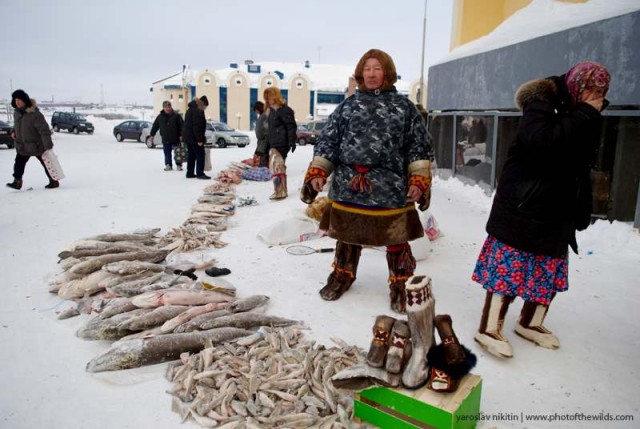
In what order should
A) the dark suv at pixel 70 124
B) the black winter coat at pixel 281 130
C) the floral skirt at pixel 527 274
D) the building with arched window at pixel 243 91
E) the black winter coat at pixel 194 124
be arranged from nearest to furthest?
the floral skirt at pixel 527 274
the black winter coat at pixel 281 130
the black winter coat at pixel 194 124
the dark suv at pixel 70 124
the building with arched window at pixel 243 91

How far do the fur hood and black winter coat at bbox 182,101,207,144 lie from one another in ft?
26.9

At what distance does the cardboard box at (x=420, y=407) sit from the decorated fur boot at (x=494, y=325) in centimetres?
68

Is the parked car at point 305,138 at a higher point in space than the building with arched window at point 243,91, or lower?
lower

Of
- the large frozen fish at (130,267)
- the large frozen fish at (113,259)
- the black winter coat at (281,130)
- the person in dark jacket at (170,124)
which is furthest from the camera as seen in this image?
the person in dark jacket at (170,124)

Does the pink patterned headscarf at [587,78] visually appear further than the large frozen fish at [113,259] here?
No

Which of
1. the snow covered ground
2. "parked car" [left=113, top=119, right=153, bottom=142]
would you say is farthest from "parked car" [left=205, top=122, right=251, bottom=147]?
the snow covered ground

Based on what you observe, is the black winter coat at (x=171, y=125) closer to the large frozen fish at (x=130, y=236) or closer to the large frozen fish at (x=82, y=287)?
the large frozen fish at (x=130, y=236)

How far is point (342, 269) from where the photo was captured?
3885 millimetres

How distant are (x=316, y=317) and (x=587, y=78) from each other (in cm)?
230

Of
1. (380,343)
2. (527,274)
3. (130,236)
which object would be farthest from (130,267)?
(527,274)

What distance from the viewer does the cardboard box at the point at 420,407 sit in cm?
208

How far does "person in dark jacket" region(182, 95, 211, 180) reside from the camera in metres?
10.1

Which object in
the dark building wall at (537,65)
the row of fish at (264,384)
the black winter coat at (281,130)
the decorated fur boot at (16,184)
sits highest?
the dark building wall at (537,65)

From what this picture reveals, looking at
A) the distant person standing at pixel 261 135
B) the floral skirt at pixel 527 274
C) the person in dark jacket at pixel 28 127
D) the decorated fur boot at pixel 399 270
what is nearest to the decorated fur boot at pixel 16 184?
the person in dark jacket at pixel 28 127
